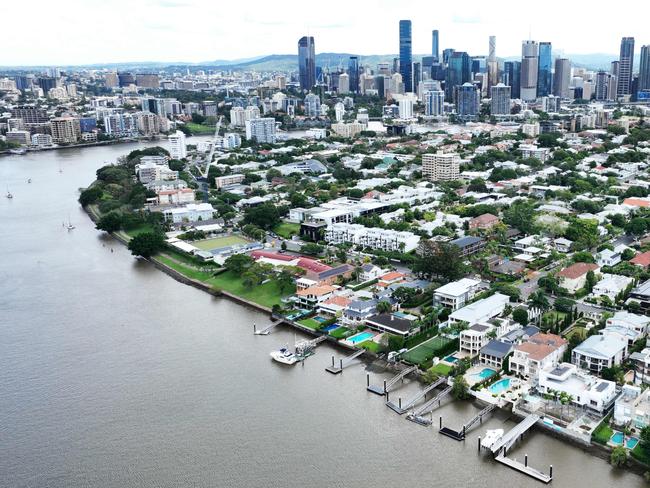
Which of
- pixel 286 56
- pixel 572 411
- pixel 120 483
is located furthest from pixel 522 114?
pixel 286 56

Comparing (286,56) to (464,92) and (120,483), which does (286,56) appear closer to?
(464,92)

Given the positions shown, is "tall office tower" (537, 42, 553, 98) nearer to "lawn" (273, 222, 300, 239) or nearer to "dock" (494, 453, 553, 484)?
"lawn" (273, 222, 300, 239)

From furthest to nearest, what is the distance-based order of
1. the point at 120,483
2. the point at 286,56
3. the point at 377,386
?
the point at 286,56, the point at 377,386, the point at 120,483

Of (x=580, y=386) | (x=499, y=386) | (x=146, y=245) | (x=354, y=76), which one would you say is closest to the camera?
(x=580, y=386)

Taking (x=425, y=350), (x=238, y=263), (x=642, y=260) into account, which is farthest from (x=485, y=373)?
(x=238, y=263)

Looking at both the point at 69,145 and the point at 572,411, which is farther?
the point at 69,145

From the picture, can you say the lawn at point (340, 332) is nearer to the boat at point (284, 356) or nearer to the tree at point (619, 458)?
the boat at point (284, 356)

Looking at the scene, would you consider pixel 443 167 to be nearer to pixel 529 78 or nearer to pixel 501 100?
pixel 501 100
